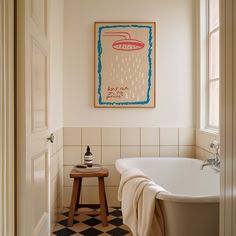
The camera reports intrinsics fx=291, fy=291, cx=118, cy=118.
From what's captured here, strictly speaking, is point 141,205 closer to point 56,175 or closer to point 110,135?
point 56,175

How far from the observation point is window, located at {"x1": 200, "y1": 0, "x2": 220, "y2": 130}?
3.26 metres

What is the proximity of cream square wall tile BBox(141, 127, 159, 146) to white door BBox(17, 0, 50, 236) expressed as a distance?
174 centimetres

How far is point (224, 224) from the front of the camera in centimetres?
109

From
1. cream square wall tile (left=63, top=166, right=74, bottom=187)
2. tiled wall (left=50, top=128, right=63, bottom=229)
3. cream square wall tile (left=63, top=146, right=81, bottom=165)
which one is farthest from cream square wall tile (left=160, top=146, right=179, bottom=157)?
tiled wall (left=50, top=128, right=63, bottom=229)

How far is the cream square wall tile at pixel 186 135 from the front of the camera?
140 inches

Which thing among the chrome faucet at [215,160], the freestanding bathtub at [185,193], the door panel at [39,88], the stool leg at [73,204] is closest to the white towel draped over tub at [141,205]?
the freestanding bathtub at [185,193]

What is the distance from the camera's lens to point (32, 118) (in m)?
1.55

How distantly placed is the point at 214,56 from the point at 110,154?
1653mm

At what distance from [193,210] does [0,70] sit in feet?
4.87

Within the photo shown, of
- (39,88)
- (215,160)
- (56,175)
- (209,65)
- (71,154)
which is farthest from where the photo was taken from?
(71,154)

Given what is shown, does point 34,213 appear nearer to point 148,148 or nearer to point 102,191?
point 102,191

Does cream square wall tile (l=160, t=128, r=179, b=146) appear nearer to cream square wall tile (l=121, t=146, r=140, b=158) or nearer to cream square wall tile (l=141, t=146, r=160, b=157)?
cream square wall tile (l=141, t=146, r=160, b=157)

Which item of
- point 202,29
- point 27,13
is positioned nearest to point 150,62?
point 202,29

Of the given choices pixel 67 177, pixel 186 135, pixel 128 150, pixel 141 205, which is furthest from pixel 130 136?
pixel 141 205
